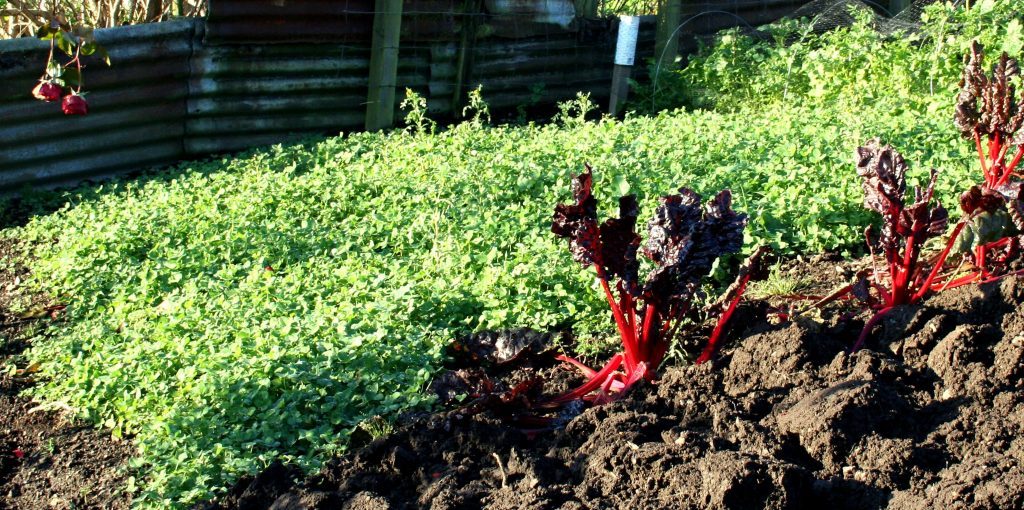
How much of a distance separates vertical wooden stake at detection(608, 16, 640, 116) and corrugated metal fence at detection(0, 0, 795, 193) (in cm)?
85

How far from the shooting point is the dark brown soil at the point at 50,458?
3.71 m

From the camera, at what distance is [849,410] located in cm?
330

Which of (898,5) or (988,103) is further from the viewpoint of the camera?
(898,5)

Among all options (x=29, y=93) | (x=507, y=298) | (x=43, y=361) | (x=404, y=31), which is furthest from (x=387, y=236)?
(x=404, y=31)

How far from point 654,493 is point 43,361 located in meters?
3.04

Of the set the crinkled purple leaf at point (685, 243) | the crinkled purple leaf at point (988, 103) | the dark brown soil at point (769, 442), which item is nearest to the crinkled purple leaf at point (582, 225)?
the crinkled purple leaf at point (685, 243)

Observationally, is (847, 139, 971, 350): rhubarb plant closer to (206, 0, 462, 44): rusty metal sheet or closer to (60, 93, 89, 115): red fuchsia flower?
(60, 93, 89, 115): red fuchsia flower

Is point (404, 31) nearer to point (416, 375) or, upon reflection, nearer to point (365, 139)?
point (365, 139)

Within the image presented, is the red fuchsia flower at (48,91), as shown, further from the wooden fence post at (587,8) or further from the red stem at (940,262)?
the wooden fence post at (587,8)

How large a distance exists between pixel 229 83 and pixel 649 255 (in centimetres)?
548

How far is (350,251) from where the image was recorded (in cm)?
559

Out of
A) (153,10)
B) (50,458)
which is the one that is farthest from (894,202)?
(153,10)

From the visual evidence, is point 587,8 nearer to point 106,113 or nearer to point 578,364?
point 106,113

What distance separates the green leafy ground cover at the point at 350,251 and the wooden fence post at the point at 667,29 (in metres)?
1.75
